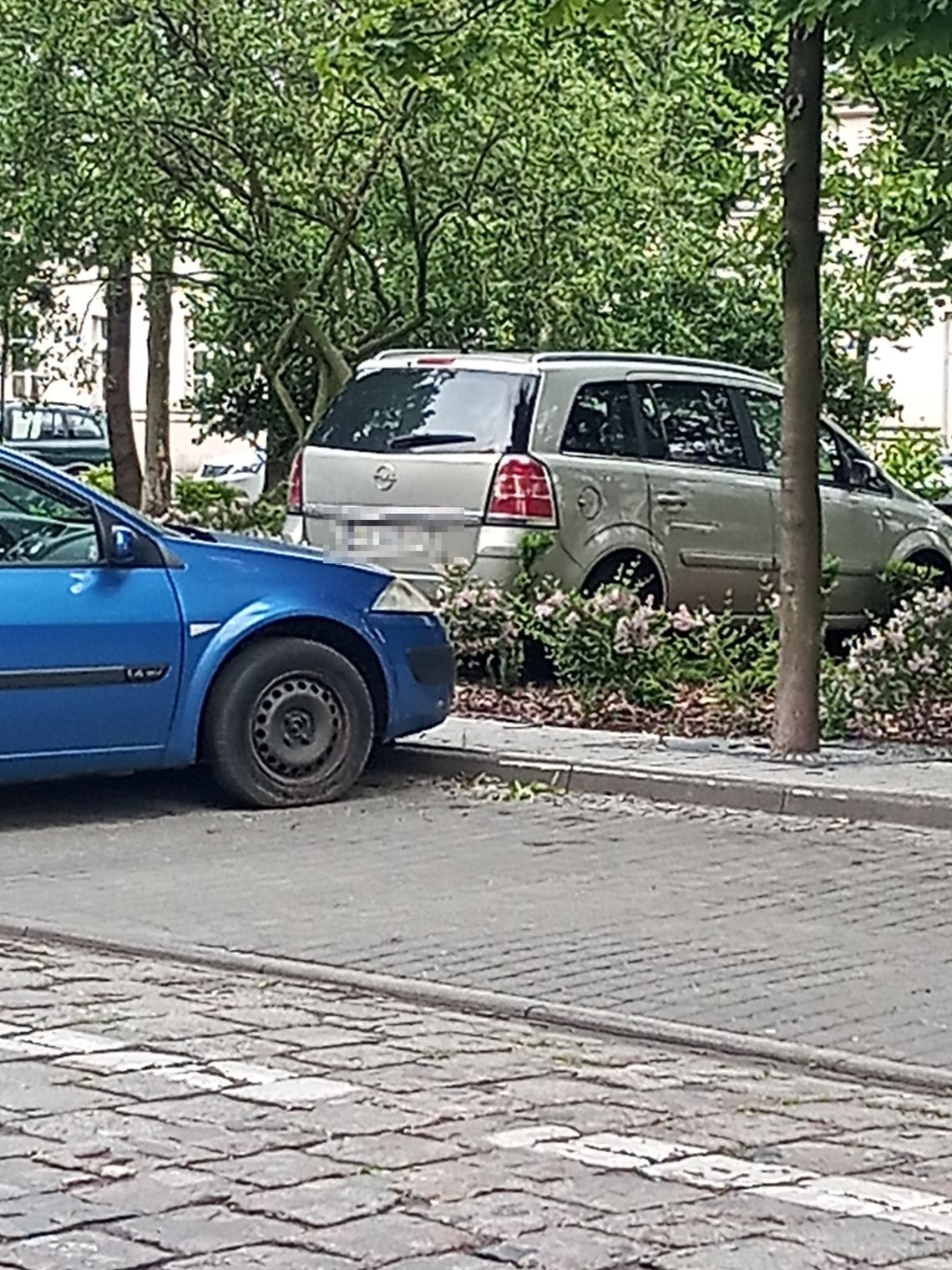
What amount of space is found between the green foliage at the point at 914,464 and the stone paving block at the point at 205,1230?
17.7 m

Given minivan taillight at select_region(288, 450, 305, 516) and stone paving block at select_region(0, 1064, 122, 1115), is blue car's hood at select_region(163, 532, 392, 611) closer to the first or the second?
minivan taillight at select_region(288, 450, 305, 516)

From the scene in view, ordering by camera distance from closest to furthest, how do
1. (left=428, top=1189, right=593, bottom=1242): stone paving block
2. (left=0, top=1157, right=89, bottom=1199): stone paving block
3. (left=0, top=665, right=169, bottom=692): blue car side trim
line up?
(left=428, top=1189, right=593, bottom=1242): stone paving block
(left=0, top=1157, right=89, bottom=1199): stone paving block
(left=0, top=665, right=169, bottom=692): blue car side trim

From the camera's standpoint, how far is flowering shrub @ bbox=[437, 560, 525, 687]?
45.2 ft

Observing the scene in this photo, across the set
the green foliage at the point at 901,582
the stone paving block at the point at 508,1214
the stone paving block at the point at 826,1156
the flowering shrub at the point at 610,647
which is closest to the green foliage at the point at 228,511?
the flowering shrub at the point at 610,647

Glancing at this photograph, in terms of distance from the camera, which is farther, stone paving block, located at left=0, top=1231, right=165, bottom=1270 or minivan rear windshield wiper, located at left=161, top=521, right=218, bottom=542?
minivan rear windshield wiper, located at left=161, top=521, right=218, bottom=542

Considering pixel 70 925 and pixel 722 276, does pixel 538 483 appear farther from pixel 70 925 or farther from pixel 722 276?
pixel 722 276

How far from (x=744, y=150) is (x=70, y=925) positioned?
18.4 meters

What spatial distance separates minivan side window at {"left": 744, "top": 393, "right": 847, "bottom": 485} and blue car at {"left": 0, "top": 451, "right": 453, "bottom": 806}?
495 cm

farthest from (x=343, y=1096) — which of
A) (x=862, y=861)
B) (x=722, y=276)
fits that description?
(x=722, y=276)

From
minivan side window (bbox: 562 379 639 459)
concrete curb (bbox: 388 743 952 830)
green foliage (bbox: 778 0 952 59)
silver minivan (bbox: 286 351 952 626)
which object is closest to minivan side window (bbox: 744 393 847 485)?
silver minivan (bbox: 286 351 952 626)

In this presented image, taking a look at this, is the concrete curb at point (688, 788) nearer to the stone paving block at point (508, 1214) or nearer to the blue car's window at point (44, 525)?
the blue car's window at point (44, 525)

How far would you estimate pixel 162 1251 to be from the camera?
16.1 ft

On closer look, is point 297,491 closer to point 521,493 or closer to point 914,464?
point 521,493

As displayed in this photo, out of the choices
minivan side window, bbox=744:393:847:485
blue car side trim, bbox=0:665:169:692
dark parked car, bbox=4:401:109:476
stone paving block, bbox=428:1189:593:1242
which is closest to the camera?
stone paving block, bbox=428:1189:593:1242
